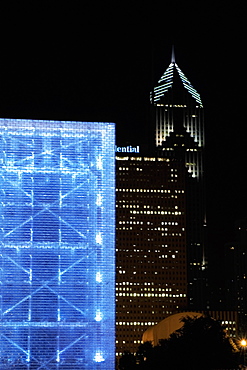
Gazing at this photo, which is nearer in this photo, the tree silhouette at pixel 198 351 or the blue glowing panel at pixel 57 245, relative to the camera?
the tree silhouette at pixel 198 351

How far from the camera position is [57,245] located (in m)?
71.7

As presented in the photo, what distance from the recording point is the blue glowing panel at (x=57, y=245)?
229 ft

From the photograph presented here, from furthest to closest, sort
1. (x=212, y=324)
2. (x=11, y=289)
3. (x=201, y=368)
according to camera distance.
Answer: (x=11, y=289) → (x=212, y=324) → (x=201, y=368)

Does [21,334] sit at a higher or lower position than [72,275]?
lower

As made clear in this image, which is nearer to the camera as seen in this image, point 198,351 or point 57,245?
point 198,351

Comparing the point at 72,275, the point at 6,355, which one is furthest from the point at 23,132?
the point at 6,355

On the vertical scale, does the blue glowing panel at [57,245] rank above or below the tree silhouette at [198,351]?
above

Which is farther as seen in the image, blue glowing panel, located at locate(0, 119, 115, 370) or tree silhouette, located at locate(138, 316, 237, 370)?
blue glowing panel, located at locate(0, 119, 115, 370)

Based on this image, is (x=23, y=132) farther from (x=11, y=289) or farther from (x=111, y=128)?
(x=11, y=289)

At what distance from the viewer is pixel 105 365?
6994 centimetres

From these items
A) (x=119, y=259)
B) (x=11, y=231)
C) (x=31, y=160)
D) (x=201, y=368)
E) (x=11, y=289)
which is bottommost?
(x=201, y=368)

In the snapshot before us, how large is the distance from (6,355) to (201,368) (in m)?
17.9

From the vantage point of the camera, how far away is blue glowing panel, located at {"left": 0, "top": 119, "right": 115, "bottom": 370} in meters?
69.8

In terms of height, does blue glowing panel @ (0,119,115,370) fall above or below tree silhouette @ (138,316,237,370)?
above
